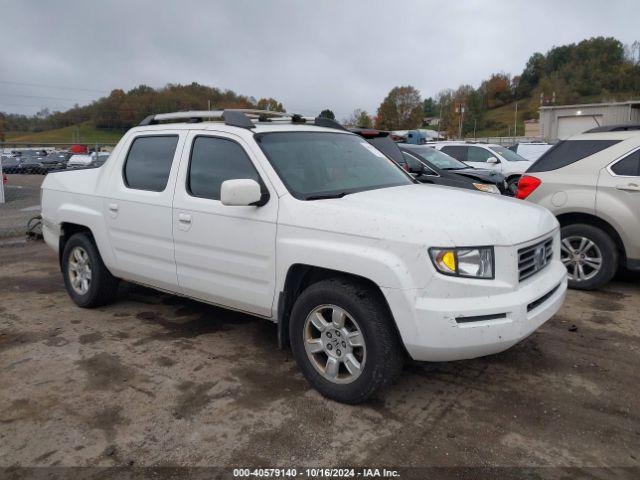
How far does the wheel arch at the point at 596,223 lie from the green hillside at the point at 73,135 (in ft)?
138

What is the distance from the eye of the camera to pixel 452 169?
10422 mm

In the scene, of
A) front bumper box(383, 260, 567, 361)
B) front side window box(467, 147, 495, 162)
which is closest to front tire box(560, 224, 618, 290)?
front bumper box(383, 260, 567, 361)

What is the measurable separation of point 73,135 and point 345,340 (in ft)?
218

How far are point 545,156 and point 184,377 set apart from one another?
494 centimetres

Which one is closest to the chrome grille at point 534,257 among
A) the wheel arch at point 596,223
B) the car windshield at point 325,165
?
the car windshield at point 325,165

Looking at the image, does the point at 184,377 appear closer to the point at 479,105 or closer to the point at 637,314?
the point at 637,314

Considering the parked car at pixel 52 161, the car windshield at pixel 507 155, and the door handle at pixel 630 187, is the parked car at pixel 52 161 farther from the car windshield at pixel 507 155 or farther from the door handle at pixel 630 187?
the door handle at pixel 630 187

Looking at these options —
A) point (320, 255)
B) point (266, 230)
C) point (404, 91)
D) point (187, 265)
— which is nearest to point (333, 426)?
point (320, 255)

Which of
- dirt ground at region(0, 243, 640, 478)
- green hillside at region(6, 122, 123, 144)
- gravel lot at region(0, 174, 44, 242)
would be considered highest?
green hillside at region(6, 122, 123, 144)

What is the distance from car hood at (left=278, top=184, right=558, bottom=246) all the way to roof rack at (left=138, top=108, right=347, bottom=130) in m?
0.97

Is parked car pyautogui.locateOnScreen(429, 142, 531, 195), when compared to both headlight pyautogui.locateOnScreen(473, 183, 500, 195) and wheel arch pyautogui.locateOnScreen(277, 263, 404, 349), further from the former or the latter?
wheel arch pyautogui.locateOnScreen(277, 263, 404, 349)

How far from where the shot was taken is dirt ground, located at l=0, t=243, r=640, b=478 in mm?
3053

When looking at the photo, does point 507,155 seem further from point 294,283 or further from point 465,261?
point 465,261

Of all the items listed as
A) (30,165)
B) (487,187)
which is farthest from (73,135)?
(487,187)
